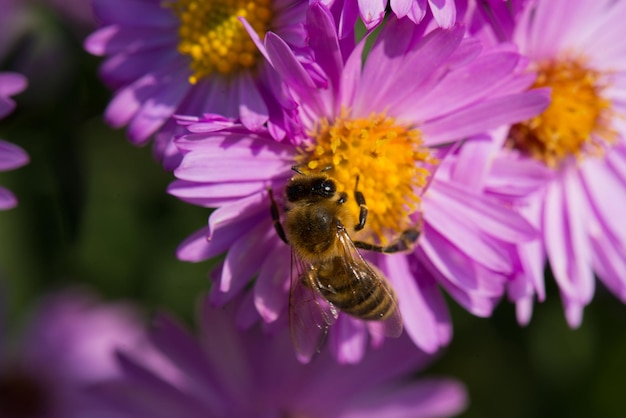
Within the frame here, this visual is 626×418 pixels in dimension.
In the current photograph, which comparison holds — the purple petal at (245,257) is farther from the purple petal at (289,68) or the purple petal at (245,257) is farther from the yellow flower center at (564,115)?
the yellow flower center at (564,115)

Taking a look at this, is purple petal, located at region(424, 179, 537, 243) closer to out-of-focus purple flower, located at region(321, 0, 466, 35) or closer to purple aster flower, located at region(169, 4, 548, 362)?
purple aster flower, located at region(169, 4, 548, 362)

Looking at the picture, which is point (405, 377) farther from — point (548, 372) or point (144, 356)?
point (144, 356)

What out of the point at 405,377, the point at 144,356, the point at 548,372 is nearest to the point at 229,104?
the point at 144,356

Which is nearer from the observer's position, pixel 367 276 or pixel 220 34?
pixel 367 276

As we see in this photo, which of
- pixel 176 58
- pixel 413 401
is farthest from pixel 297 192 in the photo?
pixel 413 401

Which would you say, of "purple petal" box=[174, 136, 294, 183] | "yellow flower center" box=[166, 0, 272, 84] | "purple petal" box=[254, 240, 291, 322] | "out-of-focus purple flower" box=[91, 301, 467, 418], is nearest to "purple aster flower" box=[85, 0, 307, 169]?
"yellow flower center" box=[166, 0, 272, 84]

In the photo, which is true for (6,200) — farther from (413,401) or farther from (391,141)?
(413,401)
